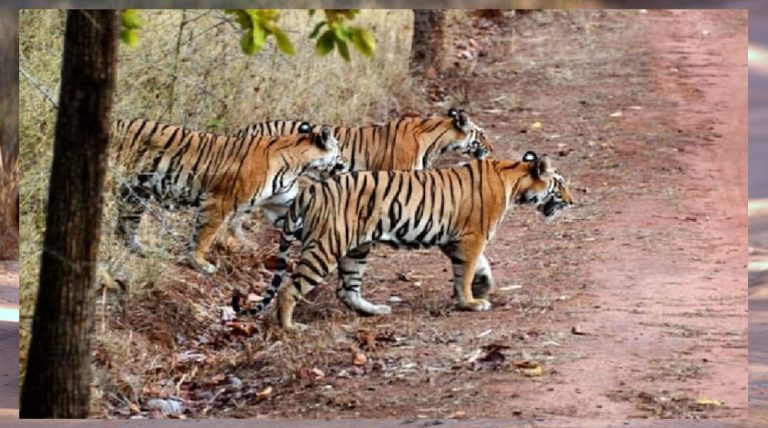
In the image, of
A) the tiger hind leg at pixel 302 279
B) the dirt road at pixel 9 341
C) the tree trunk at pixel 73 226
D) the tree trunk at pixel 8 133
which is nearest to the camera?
the tree trunk at pixel 73 226

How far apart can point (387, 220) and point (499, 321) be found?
74 cm

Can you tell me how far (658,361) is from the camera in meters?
7.75

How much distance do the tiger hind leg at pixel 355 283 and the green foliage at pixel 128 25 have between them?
Answer: 58.2 inches

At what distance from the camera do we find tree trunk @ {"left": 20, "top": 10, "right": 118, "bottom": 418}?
7.48 m

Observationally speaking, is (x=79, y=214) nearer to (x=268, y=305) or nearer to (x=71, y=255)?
(x=71, y=255)

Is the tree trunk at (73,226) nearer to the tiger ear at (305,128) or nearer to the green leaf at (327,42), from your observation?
the tiger ear at (305,128)

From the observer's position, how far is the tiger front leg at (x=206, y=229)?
797 centimetres

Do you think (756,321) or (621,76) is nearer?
(621,76)

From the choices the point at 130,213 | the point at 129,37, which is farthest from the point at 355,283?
the point at 129,37

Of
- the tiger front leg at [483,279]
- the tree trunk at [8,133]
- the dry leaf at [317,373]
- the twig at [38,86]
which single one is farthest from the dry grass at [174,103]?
the tree trunk at [8,133]

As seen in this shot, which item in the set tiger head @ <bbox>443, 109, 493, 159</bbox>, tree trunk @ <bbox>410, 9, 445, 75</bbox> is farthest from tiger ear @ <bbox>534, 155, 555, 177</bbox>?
tree trunk @ <bbox>410, 9, 445, 75</bbox>

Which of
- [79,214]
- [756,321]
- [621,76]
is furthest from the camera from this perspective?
[756,321]

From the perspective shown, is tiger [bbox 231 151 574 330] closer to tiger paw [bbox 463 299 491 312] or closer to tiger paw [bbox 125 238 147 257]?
tiger paw [bbox 463 299 491 312]

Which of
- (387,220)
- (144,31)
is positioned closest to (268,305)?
(387,220)
